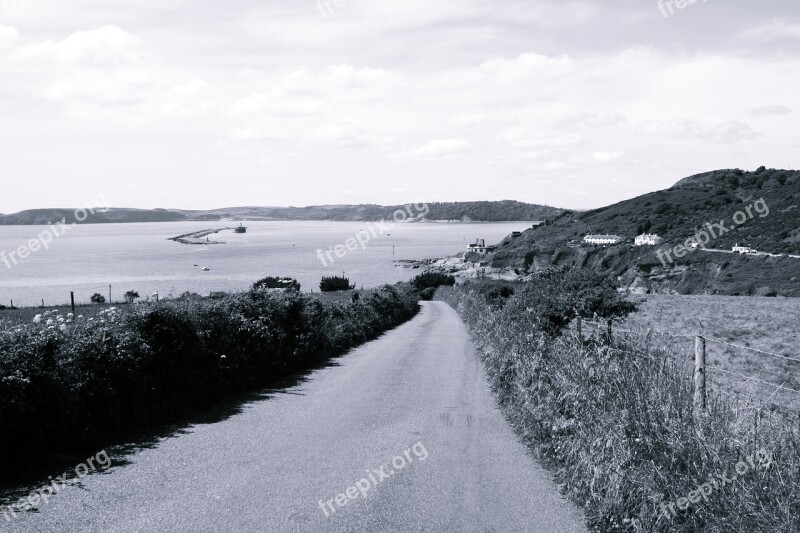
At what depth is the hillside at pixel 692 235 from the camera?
62.9 meters

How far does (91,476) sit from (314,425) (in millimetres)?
3408

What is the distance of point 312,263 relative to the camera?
480 ft

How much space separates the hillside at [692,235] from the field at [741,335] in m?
4.18

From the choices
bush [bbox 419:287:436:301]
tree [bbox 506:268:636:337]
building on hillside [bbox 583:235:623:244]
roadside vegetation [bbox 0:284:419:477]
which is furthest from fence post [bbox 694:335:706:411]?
building on hillside [bbox 583:235:623:244]

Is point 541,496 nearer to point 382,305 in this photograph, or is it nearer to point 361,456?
point 361,456

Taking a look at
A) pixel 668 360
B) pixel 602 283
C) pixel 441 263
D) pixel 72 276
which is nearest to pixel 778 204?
pixel 441 263

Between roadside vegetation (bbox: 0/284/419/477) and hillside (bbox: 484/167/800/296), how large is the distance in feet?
32.9

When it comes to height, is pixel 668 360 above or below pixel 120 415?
above

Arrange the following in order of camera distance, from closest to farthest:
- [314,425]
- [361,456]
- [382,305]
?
[361,456] → [314,425] → [382,305]

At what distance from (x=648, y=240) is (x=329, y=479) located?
112 m

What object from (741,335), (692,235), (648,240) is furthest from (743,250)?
(741,335)

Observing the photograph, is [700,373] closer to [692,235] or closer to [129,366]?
[129,366]

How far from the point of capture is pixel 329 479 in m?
7.35

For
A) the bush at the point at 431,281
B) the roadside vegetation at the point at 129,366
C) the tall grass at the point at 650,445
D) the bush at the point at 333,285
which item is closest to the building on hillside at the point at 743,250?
the bush at the point at 431,281
